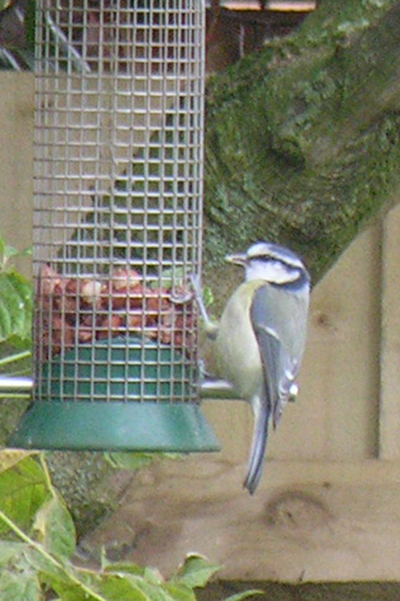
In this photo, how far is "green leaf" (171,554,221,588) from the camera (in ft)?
7.41

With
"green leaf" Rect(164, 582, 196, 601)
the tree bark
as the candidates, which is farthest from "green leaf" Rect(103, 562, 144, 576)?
the tree bark

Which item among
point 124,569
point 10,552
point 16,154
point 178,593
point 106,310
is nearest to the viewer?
point 10,552

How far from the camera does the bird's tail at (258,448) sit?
2.54 meters

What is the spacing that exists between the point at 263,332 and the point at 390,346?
1.63 ft

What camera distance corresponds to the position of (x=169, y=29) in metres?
2.60

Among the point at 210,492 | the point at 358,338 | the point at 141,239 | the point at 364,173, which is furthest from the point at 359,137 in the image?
the point at 210,492

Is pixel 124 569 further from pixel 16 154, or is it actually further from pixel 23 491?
pixel 16 154

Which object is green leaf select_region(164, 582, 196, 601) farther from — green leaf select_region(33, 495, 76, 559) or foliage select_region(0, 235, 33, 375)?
foliage select_region(0, 235, 33, 375)

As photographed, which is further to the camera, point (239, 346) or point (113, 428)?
point (239, 346)

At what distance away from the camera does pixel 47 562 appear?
1.99m

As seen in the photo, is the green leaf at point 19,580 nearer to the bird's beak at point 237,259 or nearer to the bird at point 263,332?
Answer: the bird at point 263,332

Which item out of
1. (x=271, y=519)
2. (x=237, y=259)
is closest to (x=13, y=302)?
(x=237, y=259)

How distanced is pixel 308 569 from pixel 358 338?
0.54 meters

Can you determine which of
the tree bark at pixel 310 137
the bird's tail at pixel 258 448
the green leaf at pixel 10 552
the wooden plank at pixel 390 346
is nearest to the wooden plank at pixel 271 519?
the wooden plank at pixel 390 346
